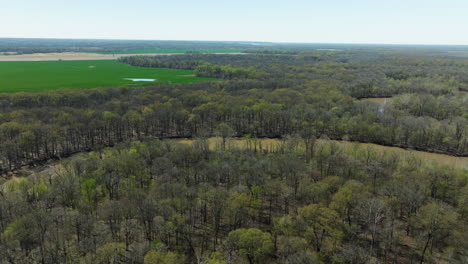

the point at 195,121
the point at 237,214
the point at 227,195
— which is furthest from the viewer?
the point at 195,121

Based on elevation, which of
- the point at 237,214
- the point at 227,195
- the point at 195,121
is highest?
the point at 195,121

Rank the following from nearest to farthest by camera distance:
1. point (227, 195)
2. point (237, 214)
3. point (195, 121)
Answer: point (237, 214)
point (227, 195)
point (195, 121)

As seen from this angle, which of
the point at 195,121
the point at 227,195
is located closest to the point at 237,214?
the point at 227,195

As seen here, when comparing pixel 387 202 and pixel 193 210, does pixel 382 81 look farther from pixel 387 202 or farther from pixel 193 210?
pixel 193 210

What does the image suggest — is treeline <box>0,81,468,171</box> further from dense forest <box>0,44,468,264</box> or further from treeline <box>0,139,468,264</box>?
treeline <box>0,139,468,264</box>

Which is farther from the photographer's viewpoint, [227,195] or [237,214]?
[227,195]

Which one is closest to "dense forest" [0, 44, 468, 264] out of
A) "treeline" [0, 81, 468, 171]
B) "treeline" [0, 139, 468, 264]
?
"treeline" [0, 139, 468, 264]

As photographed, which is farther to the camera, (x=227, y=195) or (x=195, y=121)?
(x=195, y=121)

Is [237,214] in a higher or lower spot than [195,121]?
lower

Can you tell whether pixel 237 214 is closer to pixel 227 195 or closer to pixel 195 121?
pixel 227 195

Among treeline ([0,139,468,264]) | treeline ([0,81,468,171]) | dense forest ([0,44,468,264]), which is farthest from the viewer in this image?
treeline ([0,81,468,171])
